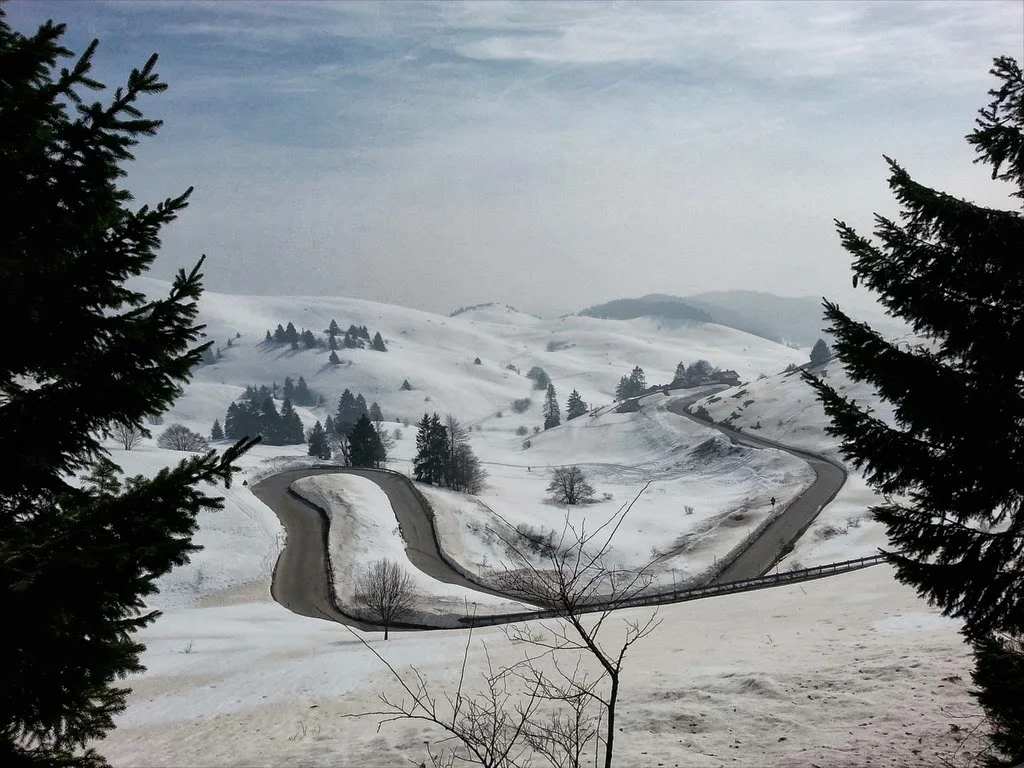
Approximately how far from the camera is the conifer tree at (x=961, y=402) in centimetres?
702

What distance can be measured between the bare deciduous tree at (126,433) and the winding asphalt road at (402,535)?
1346 centimetres

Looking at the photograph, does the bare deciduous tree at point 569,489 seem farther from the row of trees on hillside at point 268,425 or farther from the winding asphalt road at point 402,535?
the row of trees on hillside at point 268,425

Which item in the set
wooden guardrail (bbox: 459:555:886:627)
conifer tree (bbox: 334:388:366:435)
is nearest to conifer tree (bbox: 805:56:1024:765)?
wooden guardrail (bbox: 459:555:886:627)

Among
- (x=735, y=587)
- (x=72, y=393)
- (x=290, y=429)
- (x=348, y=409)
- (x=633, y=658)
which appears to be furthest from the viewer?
(x=348, y=409)

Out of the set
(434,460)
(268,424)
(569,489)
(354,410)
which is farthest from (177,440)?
(569,489)

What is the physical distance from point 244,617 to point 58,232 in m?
34.8

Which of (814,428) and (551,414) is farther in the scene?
(551,414)

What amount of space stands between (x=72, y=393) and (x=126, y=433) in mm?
49835

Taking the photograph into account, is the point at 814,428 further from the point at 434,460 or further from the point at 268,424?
the point at 268,424

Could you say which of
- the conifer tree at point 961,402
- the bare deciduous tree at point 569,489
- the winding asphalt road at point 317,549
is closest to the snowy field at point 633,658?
the winding asphalt road at point 317,549

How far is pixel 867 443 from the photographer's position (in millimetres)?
7723

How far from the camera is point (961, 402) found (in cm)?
712

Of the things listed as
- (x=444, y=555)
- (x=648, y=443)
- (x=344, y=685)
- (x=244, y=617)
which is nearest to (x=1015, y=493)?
(x=344, y=685)

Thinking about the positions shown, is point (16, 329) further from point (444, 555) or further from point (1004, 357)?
point (444, 555)
